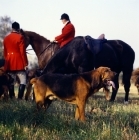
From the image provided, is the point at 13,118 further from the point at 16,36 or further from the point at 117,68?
the point at 117,68

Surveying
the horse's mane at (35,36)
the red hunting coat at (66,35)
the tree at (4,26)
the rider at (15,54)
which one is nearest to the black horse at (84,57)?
the red hunting coat at (66,35)

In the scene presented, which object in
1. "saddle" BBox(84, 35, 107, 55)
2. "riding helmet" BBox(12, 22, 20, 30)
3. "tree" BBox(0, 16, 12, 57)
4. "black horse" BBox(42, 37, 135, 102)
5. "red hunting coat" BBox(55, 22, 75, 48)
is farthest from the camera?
"tree" BBox(0, 16, 12, 57)

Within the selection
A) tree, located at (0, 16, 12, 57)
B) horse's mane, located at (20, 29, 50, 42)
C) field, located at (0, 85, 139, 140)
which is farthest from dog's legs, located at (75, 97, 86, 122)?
tree, located at (0, 16, 12, 57)

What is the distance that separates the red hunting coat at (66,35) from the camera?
1184cm

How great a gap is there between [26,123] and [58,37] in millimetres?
5674

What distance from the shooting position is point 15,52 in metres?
11.2

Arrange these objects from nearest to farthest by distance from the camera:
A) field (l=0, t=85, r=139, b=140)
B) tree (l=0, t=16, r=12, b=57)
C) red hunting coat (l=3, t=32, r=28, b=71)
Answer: field (l=0, t=85, r=139, b=140)
red hunting coat (l=3, t=32, r=28, b=71)
tree (l=0, t=16, r=12, b=57)

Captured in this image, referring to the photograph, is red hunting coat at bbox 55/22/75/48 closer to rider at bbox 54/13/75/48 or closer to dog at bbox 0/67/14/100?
rider at bbox 54/13/75/48

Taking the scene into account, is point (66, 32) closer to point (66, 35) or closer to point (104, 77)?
point (66, 35)

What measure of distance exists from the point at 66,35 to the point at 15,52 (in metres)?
1.67

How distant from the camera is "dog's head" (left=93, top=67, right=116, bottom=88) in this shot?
7902mm

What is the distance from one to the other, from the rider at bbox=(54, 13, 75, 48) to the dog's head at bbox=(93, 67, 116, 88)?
3.89 m

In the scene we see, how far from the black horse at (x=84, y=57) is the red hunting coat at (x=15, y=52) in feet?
2.52

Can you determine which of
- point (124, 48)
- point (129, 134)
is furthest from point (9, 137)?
point (124, 48)
